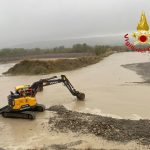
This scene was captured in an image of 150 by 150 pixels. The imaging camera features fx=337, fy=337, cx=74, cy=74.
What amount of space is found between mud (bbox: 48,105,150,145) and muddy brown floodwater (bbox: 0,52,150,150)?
38 cm

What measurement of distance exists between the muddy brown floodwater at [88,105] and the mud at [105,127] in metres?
0.38

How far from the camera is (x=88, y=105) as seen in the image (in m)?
19.7

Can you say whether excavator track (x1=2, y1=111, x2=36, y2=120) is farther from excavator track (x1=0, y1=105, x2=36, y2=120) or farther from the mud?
the mud

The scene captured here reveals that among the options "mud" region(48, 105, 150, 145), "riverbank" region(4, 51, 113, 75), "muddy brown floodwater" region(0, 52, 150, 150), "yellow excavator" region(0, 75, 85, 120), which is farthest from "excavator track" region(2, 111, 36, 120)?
"riverbank" region(4, 51, 113, 75)

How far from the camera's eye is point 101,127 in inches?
554

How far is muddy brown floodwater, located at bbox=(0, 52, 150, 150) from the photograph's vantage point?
1331cm

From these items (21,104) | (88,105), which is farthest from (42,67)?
(21,104)

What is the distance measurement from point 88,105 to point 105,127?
5.71 metres

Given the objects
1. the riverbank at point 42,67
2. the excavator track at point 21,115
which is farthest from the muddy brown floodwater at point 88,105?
the riverbank at point 42,67

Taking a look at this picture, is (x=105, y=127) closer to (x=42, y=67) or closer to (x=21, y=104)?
(x=21, y=104)

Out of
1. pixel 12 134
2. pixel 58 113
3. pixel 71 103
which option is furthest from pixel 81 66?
pixel 12 134

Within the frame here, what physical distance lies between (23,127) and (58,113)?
229 cm

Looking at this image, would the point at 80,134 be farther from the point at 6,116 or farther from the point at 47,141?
the point at 6,116

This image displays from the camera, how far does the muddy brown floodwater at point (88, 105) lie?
13.3m
